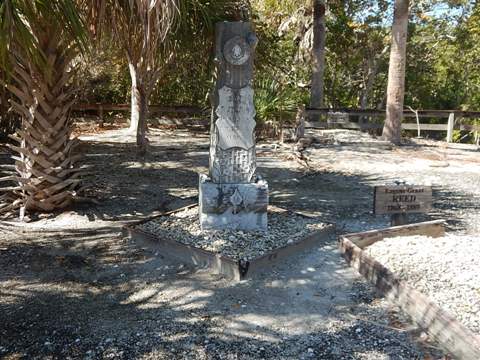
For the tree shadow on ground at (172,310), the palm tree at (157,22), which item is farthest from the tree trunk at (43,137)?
the tree shadow on ground at (172,310)

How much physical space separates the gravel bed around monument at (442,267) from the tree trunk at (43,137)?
12.7ft

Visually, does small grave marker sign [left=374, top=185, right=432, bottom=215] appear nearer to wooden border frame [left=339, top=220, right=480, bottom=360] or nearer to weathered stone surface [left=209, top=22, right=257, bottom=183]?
wooden border frame [left=339, top=220, right=480, bottom=360]

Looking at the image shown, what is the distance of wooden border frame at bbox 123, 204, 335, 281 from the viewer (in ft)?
14.0

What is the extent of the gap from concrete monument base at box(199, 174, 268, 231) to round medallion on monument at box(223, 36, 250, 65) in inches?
52.2

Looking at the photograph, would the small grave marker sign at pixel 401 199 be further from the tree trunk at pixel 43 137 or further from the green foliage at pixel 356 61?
the green foliage at pixel 356 61

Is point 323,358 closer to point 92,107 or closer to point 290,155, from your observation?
point 290,155

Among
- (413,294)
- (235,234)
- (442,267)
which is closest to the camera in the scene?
(413,294)

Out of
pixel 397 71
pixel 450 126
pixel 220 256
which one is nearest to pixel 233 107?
pixel 220 256

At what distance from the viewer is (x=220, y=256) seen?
4.38 m

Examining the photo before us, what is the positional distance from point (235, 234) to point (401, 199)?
5.97ft

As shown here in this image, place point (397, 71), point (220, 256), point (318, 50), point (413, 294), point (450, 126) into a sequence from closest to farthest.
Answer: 1. point (413, 294)
2. point (220, 256)
3. point (397, 71)
4. point (450, 126)
5. point (318, 50)

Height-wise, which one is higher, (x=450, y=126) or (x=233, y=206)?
(x=450, y=126)

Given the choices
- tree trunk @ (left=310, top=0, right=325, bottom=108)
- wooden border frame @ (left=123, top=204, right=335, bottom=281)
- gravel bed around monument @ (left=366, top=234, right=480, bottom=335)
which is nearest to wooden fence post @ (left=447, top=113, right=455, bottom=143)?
tree trunk @ (left=310, top=0, right=325, bottom=108)

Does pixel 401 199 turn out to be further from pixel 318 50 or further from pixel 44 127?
pixel 318 50
